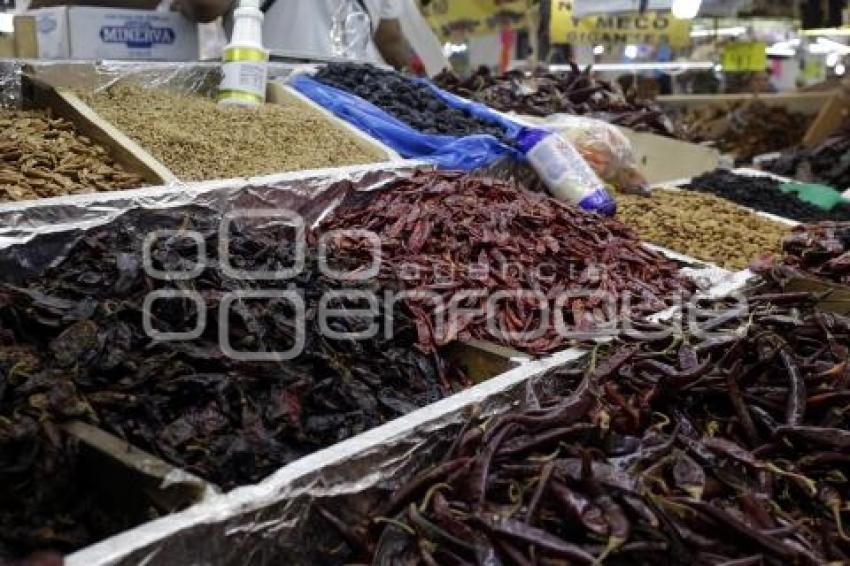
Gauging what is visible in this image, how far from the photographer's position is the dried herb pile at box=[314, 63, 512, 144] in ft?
14.1

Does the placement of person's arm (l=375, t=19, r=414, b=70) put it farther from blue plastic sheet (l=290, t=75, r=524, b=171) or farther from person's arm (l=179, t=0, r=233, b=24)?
blue plastic sheet (l=290, t=75, r=524, b=171)

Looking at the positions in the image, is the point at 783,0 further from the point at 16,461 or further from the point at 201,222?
the point at 16,461

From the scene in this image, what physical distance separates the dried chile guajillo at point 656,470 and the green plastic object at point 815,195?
297 centimetres

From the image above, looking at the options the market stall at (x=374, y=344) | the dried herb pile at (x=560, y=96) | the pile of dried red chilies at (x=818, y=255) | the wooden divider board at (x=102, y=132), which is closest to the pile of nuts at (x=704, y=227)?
the market stall at (x=374, y=344)

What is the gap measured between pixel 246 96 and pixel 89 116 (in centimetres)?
87

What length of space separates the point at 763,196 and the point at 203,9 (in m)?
3.39

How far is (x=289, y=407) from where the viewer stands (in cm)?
191

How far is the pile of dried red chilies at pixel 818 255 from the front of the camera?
130 inches

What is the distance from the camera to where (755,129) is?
8.91 meters

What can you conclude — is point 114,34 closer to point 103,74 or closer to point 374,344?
point 103,74

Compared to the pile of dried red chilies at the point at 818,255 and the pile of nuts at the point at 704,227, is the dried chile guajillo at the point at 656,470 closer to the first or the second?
the pile of dried red chilies at the point at 818,255

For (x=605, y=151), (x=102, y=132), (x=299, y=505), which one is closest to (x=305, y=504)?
(x=299, y=505)

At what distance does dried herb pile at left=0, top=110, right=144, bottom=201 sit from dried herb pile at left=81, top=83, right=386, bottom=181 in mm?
209

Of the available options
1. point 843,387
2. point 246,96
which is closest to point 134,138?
point 246,96
